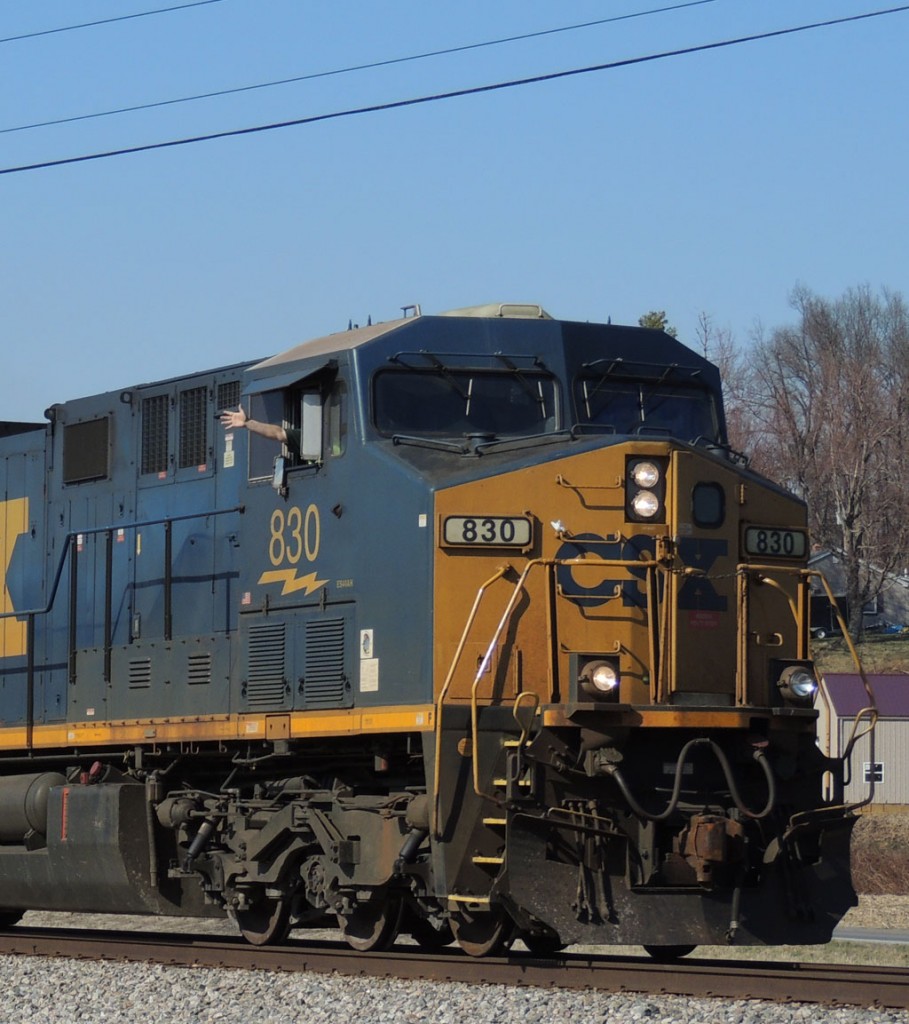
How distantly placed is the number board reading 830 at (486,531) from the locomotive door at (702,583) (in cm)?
90

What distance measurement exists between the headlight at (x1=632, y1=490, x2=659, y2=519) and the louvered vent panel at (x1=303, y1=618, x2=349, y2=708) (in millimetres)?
1886

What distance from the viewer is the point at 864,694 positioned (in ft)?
132

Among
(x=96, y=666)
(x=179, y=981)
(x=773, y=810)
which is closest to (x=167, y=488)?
(x=96, y=666)

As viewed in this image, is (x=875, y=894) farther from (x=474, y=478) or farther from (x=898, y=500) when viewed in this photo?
(x=898, y=500)

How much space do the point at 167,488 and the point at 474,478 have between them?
11.4 ft

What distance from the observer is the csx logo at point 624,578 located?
30.9ft

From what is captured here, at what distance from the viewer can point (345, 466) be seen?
1007 cm

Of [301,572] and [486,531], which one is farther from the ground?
[486,531]

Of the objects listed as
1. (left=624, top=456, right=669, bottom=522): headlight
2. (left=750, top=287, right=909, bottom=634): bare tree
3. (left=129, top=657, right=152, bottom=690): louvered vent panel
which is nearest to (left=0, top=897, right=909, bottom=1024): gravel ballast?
(left=129, top=657, right=152, bottom=690): louvered vent panel

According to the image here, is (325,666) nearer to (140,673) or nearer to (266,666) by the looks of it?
(266,666)

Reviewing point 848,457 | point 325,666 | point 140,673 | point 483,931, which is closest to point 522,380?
point 325,666

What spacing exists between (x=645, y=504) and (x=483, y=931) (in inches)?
104

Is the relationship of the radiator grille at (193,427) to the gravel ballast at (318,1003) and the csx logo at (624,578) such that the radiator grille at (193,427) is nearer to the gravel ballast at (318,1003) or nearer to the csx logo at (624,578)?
the csx logo at (624,578)

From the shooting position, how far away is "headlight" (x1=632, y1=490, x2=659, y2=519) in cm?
953
